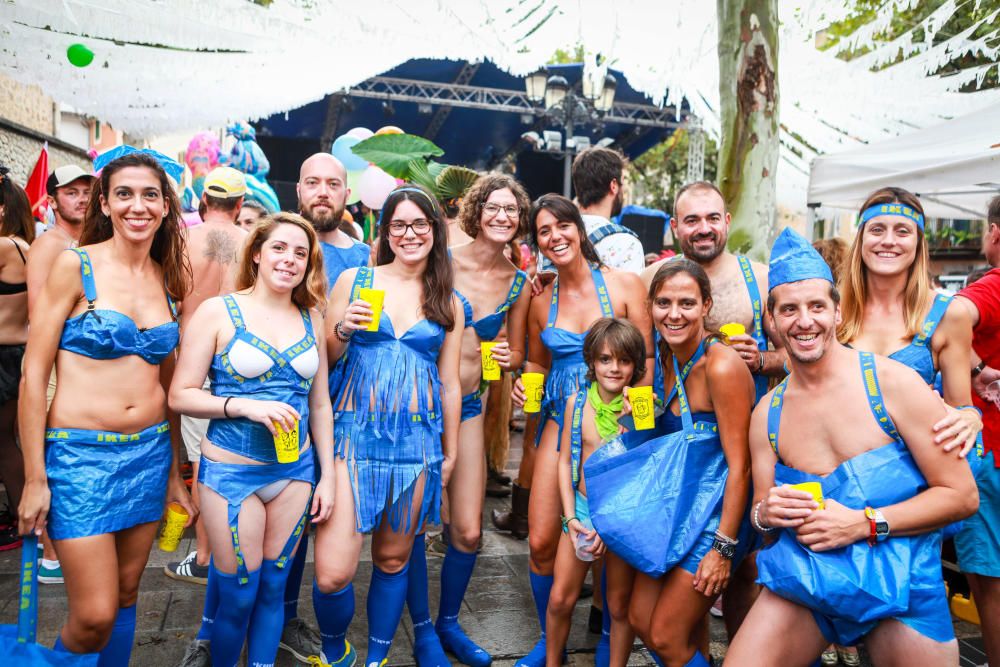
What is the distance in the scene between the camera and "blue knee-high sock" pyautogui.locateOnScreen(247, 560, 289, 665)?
2672 millimetres

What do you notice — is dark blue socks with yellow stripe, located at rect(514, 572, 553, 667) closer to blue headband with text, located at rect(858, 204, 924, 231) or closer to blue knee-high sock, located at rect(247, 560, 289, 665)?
blue knee-high sock, located at rect(247, 560, 289, 665)

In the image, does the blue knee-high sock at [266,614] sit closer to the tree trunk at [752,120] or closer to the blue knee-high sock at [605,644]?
the blue knee-high sock at [605,644]

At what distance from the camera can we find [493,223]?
3.53m

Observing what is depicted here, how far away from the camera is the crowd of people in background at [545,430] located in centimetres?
214

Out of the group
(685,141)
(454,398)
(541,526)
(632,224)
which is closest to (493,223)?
(454,398)

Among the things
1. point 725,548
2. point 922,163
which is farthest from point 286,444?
point 922,163

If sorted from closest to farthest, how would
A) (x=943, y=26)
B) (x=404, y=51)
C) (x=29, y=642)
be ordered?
(x=29, y=642)
(x=404, y=51)
(x=943, y=26)

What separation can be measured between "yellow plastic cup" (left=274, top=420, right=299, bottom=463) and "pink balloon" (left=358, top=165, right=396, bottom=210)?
4.39 meters

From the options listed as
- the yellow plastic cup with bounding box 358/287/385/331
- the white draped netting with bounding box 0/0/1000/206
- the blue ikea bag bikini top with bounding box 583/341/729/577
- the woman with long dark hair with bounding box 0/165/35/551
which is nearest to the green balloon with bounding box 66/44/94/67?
the white draped netting with bounding box 0/0/1000/206

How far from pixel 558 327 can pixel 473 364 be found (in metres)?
0.47

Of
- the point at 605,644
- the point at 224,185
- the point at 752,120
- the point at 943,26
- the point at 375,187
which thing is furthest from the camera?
the point at 943,26

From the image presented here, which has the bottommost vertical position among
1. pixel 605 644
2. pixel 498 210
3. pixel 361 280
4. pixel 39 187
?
pixel 605 644

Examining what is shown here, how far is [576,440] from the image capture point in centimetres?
302

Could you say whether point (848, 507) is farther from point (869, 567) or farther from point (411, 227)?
point (411, 227)
